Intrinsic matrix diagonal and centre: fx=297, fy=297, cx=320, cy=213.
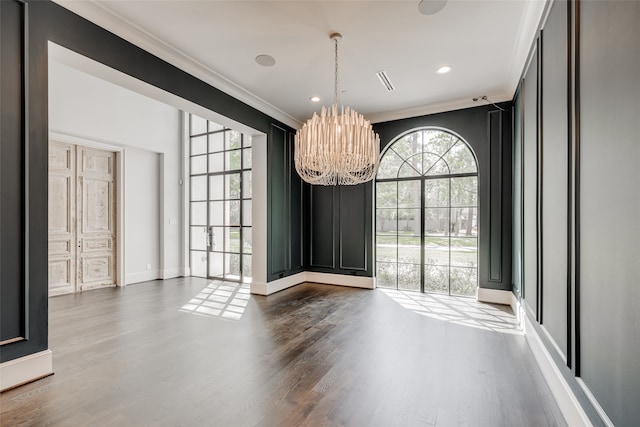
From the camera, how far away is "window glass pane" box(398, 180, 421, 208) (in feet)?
17.4

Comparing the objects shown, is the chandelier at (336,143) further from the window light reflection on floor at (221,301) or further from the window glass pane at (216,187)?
the window glass pane at (216,187)

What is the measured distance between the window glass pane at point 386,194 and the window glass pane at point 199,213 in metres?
3.90

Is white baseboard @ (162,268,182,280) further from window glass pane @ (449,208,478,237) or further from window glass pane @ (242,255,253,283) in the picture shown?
window glass pane @ (449,208,478,237)

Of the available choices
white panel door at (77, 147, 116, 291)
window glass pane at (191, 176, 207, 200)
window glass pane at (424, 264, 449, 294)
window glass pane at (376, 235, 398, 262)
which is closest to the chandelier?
window glass pane at (376, 235, 398, 262)

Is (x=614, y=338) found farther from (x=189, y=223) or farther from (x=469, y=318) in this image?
(x=189, y=223)

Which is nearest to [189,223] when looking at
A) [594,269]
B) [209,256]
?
[209,256]

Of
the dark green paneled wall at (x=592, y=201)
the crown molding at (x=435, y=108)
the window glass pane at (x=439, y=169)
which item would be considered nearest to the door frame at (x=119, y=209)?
the crown molding at (x=435, y=108)

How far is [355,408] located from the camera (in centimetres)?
200

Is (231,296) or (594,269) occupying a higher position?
(594,269)

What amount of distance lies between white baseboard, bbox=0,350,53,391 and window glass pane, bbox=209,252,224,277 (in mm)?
4007

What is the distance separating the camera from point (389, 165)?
5578 mm

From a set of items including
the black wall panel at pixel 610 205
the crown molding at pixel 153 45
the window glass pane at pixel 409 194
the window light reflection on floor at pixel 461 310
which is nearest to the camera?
the black wall panel at pixel 610 205

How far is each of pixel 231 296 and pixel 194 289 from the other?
97 cm

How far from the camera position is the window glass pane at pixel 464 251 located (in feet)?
15.9
